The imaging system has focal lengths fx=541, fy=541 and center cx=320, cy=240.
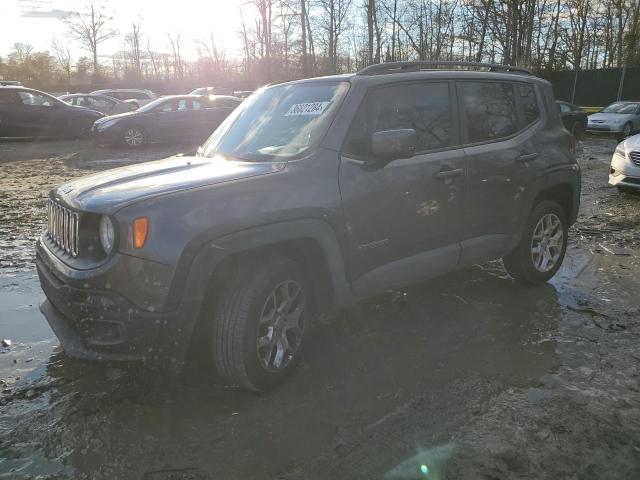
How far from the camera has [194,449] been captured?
104 inches

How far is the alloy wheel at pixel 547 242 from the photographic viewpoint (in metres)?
4.84

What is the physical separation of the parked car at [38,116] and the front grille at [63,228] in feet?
50.3

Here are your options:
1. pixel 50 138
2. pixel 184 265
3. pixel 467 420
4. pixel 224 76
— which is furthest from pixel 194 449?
pixel 224 76

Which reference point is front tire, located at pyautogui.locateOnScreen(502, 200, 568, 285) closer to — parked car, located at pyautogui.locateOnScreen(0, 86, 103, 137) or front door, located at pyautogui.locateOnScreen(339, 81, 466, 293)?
front door, located at pyautogui.locateOnScreen(339, 81, 466, 293)

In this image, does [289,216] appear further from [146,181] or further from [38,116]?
[38,116]

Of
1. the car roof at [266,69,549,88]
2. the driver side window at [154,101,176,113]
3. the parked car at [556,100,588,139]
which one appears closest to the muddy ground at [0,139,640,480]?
the car roof at [266,69,549,88]

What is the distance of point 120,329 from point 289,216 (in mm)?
1050

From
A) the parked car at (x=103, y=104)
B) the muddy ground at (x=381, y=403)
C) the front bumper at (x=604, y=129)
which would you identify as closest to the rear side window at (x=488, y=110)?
the muddy ground at (x=381, y=403)

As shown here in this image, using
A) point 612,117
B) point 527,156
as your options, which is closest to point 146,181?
point 527,156

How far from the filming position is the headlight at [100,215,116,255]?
2.69m

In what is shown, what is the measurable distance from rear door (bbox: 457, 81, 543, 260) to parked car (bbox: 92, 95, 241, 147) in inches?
501

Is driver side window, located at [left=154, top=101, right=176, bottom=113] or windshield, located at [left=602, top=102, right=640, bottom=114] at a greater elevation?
driver side window, located at [left=154, top=101, right=176, bottom=113]

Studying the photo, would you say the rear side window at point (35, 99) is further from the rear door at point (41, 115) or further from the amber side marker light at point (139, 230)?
the amber side marker light at point (139, 230)

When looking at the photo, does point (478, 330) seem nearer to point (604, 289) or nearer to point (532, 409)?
point (532, 409)
